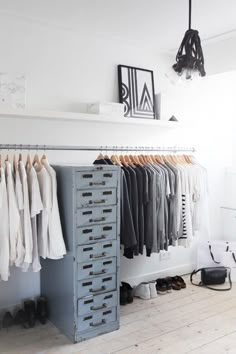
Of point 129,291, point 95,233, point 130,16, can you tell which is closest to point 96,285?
point 95,233

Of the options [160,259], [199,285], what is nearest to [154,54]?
[160,259]

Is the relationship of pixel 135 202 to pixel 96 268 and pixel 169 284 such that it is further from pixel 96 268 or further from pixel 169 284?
pixel 169 284

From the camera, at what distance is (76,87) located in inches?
131

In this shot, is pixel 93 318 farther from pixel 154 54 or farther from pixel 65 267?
pixel 154 54

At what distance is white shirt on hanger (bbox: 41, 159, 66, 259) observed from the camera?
2633 millimetres

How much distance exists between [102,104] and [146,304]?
196cm

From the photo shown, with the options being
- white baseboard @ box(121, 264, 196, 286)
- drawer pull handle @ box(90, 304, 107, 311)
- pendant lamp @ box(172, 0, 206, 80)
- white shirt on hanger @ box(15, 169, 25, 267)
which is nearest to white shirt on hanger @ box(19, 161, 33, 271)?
white shirt on hanger @ box(15, 169, 25, 267)

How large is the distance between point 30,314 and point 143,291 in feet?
3.73

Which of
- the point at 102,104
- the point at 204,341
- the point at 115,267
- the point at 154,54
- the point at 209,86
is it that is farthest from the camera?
the point at 209,86

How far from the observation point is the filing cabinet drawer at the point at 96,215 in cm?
269

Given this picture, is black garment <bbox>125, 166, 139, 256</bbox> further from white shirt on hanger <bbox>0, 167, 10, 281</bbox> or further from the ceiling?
the ceiling

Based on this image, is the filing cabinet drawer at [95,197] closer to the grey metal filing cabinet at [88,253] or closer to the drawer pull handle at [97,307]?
the grey metal filing cabinet at [88,253]

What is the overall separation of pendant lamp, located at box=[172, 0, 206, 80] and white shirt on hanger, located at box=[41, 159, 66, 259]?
124 centimetres

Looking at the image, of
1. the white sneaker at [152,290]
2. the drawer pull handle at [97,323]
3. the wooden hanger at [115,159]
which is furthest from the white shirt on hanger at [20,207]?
the white sneaker at [152,290]
